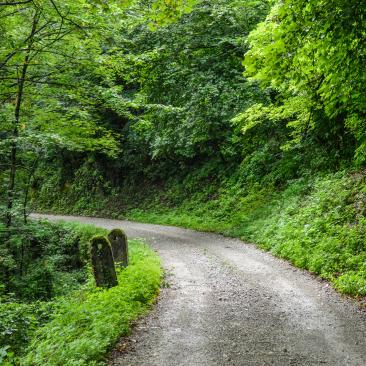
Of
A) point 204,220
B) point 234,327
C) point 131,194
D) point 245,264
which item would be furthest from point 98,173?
point 234,327

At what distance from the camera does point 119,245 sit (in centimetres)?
1030

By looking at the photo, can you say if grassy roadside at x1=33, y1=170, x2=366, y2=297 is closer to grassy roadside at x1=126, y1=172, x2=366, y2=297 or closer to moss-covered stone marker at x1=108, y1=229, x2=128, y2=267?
grassy roadside at x1=126, y1=172, x2=366, y2=297

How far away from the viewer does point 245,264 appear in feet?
37.5

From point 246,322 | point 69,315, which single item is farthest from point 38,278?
point 246,322

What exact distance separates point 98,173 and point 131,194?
4.21m

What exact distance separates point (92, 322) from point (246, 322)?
8.86 feet

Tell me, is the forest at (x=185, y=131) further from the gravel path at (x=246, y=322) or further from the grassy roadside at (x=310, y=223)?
the gravel path at (x=246, y=322)

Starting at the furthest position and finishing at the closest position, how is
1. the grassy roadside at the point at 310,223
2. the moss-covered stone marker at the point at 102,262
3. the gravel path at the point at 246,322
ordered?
the grassy roadside at the point at 310,223
the moss-covered stone marker at the point at 102,262
the gravel path at the point at 246,322

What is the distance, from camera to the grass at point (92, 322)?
5.50m

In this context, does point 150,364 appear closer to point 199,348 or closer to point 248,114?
point 199,348

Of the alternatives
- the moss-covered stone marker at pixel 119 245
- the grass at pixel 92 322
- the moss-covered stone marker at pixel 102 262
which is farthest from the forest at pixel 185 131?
the moss-covered stone marker at pixel 119 245

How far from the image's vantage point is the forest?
6.87 m

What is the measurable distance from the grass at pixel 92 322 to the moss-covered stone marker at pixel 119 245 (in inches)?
28.5

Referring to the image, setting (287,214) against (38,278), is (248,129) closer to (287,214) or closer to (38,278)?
(287,214)
